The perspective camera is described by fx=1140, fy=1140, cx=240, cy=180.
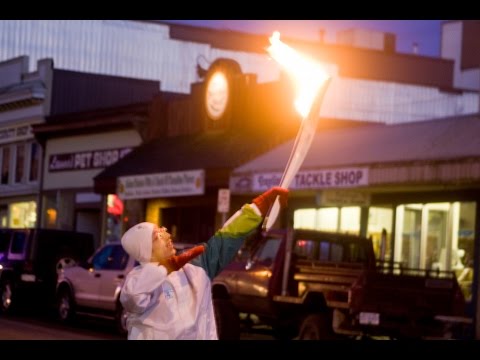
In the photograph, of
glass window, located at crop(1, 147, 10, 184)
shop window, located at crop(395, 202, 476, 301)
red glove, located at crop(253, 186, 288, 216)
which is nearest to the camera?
red glove, located at crop(253, 186, 288, 216)

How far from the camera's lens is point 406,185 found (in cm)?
2288

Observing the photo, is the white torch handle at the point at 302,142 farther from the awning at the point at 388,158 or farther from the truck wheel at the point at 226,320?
the awning at the point at 388,158

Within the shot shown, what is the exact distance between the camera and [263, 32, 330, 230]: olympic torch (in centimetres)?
571

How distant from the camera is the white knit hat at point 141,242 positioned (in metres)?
5.75

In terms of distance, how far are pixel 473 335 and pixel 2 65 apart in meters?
28.7

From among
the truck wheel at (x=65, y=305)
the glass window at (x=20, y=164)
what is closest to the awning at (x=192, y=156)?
the truck wheel at (x=65, y=305)

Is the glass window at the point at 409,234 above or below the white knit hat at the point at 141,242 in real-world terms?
above

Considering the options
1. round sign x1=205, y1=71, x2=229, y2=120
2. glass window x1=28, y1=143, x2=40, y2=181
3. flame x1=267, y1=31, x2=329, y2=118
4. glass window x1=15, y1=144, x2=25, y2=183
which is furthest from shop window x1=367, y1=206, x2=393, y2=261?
glass window x1=15, y1=144, x2=25, y2=183

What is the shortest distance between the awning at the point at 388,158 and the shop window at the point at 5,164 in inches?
780

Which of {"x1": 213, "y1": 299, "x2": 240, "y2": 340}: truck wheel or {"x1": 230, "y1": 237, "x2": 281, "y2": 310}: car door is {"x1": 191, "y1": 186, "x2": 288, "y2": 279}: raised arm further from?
{"x1": 213, "y1": 299, "x2": 240, "y2": 340}: truck wheel

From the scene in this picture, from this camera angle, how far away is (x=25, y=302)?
25453mm

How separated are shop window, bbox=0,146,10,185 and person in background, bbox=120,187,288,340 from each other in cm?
4044
